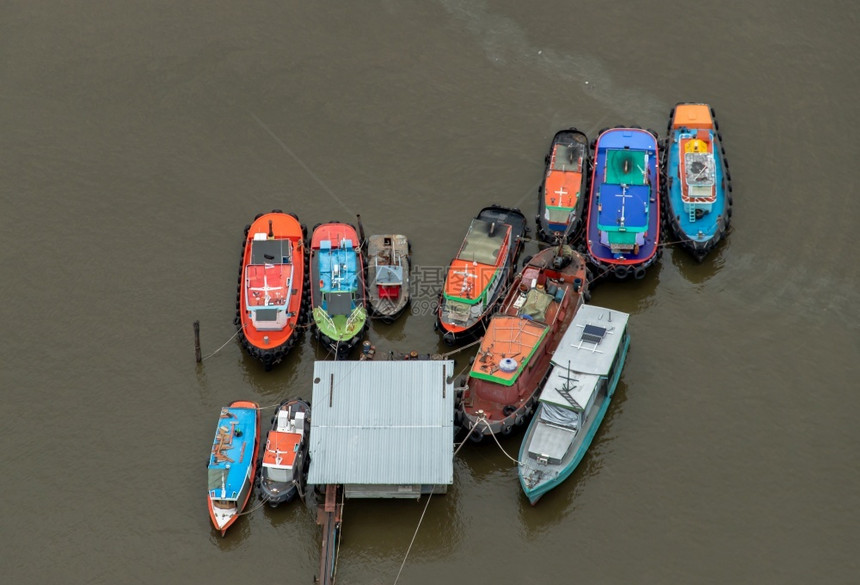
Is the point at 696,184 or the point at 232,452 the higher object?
the point at 696,184

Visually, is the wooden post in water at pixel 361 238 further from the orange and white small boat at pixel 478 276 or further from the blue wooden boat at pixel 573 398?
the blue wooden boat at pixel 573 398

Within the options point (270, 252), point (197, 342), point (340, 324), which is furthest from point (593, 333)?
point (197, 342)

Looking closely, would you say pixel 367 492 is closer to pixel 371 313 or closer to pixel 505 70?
pixel 371 313

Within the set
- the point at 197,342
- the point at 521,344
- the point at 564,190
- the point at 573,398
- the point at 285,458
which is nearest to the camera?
the point at 285,458

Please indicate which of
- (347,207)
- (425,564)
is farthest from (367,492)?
(347,207)

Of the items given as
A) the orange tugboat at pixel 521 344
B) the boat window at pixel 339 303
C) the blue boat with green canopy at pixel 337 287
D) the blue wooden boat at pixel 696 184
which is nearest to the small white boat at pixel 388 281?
the blue boat with green canopy at pixel 337 287

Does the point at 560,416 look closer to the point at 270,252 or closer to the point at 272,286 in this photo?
the point at 272,286

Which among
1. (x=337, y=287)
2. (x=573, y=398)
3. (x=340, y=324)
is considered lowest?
(x=573, y=398)
